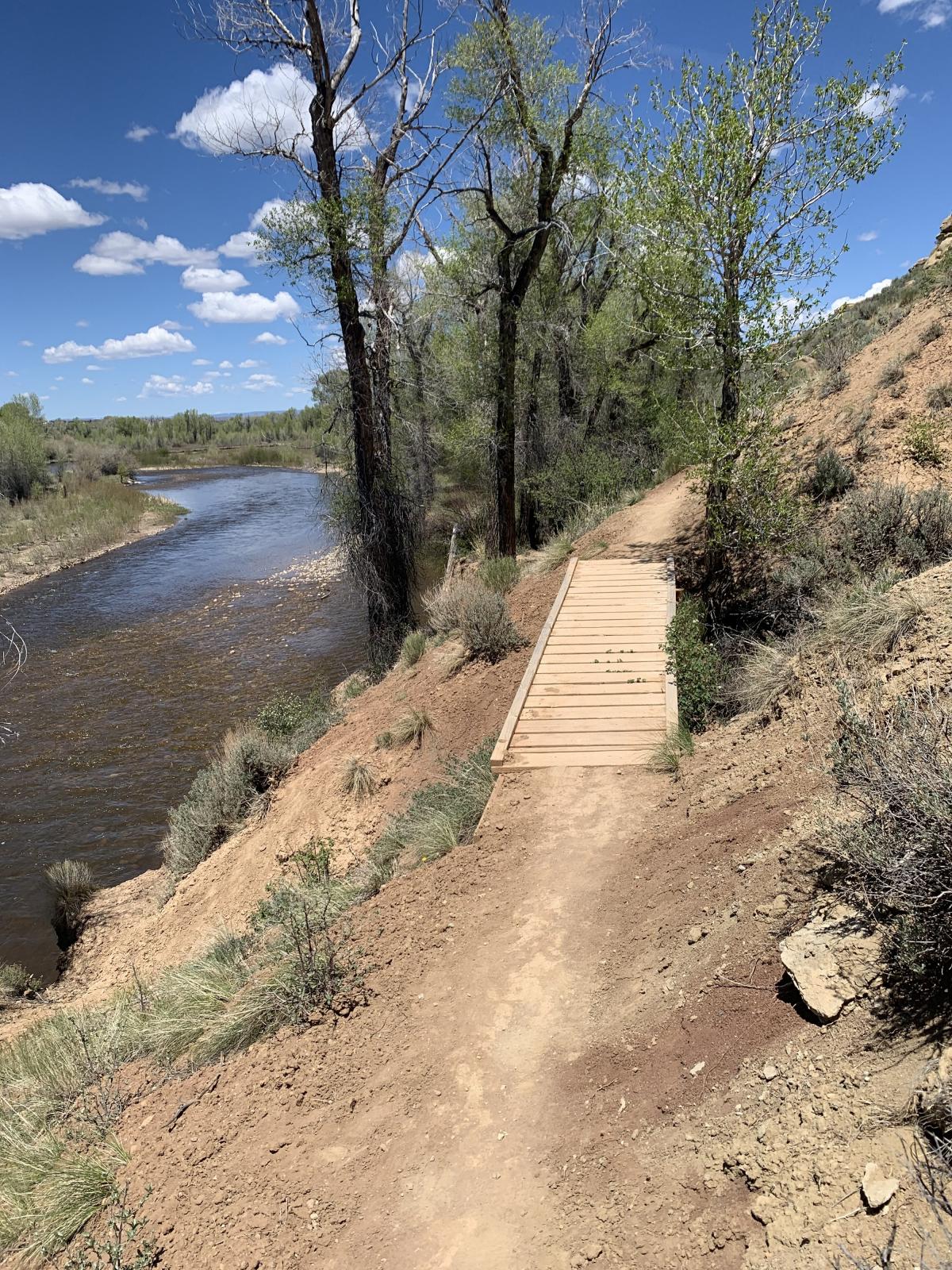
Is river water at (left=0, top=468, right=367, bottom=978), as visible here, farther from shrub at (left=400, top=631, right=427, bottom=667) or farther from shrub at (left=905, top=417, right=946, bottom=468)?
shrub at (left=905, top=417, right=946, bottom=468)

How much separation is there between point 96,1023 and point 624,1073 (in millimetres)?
4577

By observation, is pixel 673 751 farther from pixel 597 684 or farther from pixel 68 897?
pixel 68 897

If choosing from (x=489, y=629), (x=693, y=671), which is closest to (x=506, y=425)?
(x=489, y=629)

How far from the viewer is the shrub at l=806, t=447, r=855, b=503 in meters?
9.73

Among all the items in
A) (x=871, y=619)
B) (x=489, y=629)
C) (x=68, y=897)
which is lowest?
(x=68, y=897)

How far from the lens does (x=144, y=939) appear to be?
848cm

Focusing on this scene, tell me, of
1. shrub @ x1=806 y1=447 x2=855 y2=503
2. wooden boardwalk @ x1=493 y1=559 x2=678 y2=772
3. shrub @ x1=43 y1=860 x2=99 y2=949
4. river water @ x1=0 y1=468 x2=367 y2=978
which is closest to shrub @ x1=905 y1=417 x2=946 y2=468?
shrub @ x1=806 y1=447 x2=855 y2=503

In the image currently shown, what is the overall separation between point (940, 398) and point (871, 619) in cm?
660

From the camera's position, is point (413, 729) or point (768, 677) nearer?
point (768, 677)

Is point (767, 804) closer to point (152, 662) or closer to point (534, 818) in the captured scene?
point (534, 818)

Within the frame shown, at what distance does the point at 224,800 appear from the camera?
10016 mm

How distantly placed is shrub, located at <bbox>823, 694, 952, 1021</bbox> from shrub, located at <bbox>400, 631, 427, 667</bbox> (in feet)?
28.7

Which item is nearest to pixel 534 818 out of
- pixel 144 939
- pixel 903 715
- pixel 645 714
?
pixel 645 714

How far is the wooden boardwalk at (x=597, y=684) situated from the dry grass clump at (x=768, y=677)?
2.00ft
